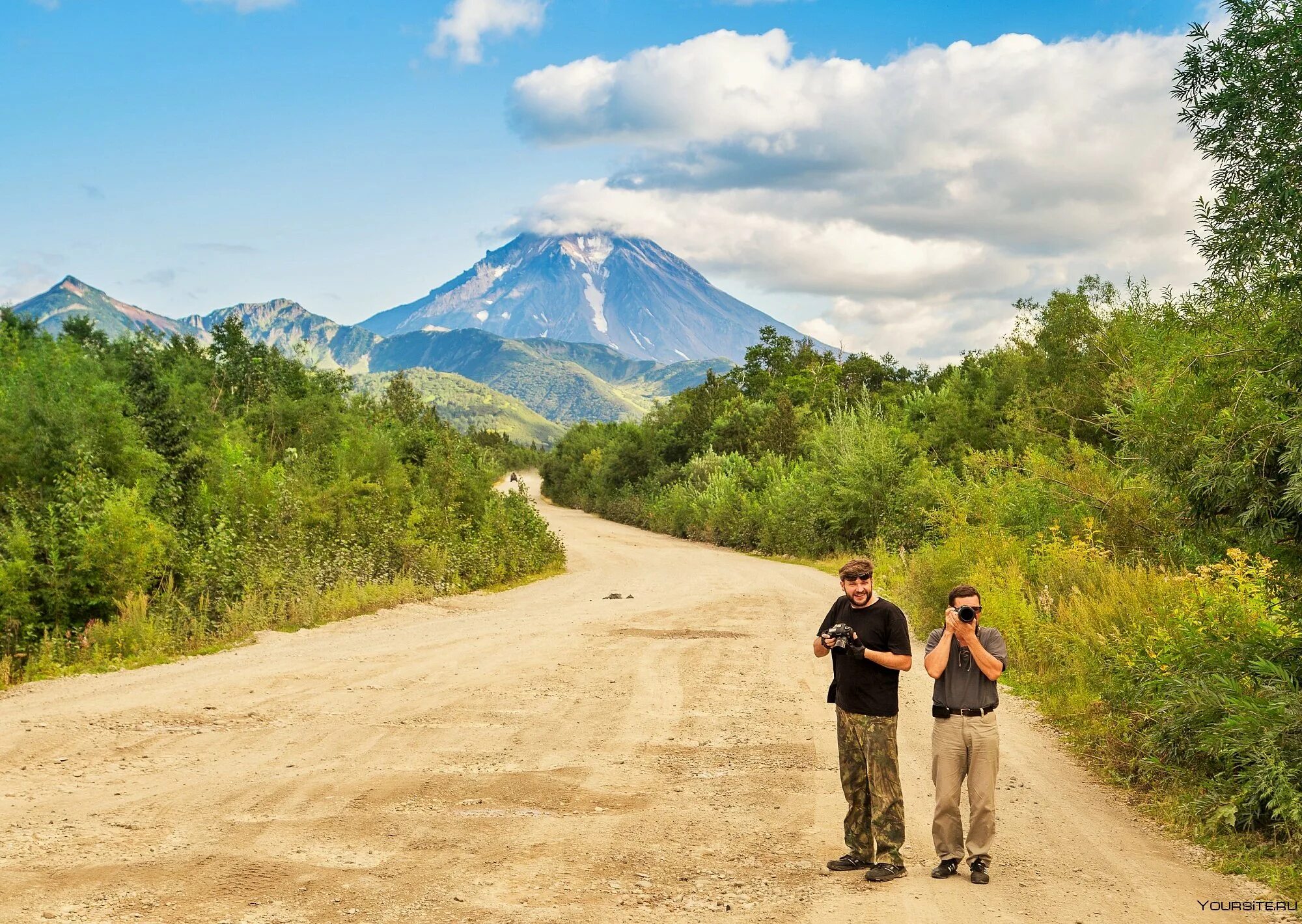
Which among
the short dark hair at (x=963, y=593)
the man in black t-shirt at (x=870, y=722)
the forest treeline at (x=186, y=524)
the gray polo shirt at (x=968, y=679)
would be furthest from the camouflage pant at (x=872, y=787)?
the forest treeline at (x=186, y=524)

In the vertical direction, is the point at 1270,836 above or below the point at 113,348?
below

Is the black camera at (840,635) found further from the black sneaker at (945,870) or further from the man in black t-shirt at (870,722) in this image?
the black sneaker at (945,870)

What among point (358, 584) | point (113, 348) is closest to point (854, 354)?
point (113, 348)

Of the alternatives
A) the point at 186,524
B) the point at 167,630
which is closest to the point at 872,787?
the point at 167,630

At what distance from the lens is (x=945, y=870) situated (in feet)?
19.4

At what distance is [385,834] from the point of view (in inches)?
257

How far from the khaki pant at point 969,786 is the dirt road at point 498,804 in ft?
0.77

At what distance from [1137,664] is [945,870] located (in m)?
3.92

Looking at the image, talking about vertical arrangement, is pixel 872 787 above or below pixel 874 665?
below

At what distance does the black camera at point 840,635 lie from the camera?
5.98 meters

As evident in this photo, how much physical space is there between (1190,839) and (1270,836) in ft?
1.54

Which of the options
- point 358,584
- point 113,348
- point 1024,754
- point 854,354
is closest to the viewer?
point 1024,754

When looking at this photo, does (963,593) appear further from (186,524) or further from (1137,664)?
(186,524)

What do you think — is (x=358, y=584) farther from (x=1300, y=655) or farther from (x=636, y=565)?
(x=1300, y=655)
